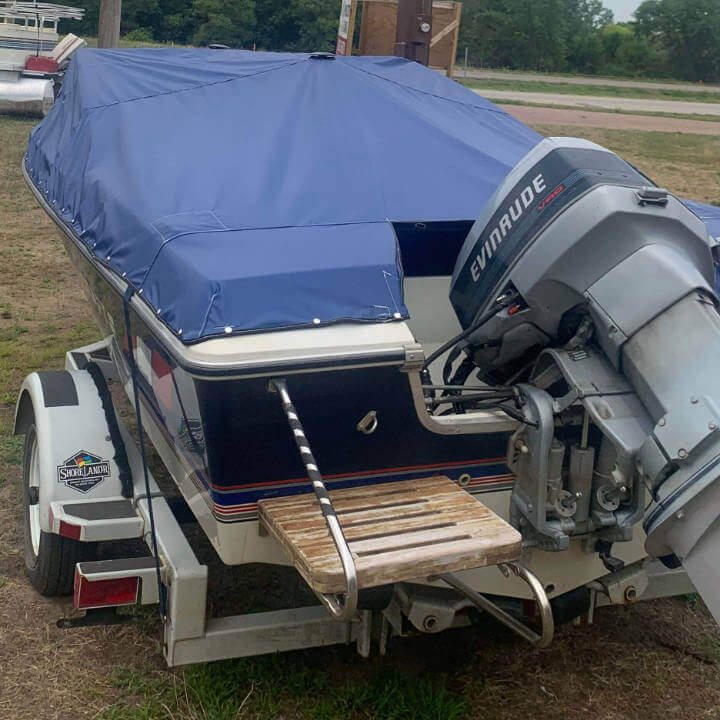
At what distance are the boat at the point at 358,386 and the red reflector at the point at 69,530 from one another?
0.01 meters

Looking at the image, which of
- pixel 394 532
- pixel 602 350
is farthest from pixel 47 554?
pixel 602 350

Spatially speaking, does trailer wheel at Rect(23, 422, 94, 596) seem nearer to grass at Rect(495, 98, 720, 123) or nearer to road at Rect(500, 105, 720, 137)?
road at Rect(500, 105, 720, 137)

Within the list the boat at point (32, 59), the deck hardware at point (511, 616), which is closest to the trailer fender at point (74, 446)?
the deck hardware at point (511, 616)

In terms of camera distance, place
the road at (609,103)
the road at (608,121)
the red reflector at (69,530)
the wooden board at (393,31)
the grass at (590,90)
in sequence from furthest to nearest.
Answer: the grass at (590,90) → the road at (609,103) → the road at (608,121) → the wooden board at (393,31) → the red reflector at (69,530)

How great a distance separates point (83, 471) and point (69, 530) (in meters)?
0.30

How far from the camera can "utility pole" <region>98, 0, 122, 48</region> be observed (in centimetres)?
1003

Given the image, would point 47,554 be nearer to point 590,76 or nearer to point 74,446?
point 74,446

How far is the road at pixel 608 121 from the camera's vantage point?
17.8 metres

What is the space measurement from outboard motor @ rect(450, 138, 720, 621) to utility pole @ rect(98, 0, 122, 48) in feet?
26.5

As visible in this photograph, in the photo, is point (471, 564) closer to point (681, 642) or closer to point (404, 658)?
point (404, 658)

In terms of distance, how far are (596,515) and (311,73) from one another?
2169 mm

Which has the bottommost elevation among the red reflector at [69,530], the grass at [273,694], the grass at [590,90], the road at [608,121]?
the grass at [273,694]

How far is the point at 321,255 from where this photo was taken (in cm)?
283

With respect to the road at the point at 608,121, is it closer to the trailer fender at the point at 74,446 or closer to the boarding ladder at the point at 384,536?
the trailer fender at the point at 74,446
